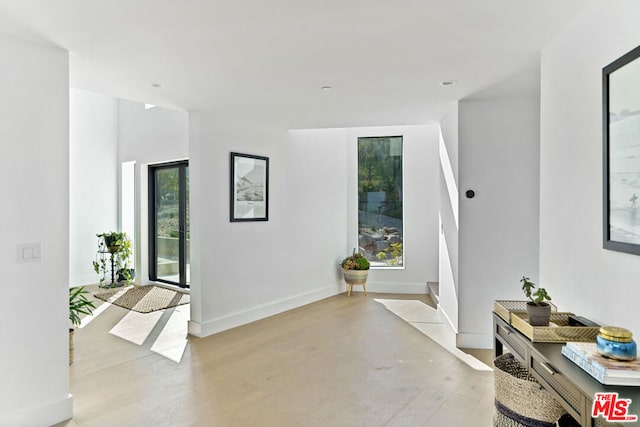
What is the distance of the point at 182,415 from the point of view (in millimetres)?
2695

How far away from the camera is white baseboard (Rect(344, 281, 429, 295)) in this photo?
21.3 ft

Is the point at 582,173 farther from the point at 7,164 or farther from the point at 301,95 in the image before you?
the point at 7,164

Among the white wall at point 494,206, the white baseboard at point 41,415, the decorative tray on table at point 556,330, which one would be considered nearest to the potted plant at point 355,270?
the white wall at point 494,206

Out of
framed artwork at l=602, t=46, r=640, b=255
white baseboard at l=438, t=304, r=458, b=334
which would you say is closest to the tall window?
white baseboard at l=438, t=304, r=458, b=334

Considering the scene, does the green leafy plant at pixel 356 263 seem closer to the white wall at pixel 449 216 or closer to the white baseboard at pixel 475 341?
the white wall at pixel 449 216

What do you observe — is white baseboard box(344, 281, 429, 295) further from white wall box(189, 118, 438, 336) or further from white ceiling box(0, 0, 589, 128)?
white ceiling box(0, 0, 589, 128)

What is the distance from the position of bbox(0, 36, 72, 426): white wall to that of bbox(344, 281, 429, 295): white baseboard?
4596 mm

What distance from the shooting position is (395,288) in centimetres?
657

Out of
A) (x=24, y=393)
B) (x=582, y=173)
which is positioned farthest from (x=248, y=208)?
(x=582, y=173)

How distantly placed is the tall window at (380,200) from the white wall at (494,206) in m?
2.68

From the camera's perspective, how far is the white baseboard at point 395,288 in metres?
6.50

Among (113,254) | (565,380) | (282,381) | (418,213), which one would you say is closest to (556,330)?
(565,380)

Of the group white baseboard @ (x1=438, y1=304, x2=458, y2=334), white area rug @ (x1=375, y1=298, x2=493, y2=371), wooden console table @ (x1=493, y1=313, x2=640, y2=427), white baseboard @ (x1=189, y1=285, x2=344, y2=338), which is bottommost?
white area rug @ (x1=375, y1=298, x2=493, y2=371)

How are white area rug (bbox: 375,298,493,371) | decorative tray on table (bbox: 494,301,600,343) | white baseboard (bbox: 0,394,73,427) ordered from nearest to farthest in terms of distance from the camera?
decorative tray on table (bbox: 494,301,600,343)
white baseboard (bbox: 0,394,73,427)
white area rug (bbox: 375,298,493,371)
